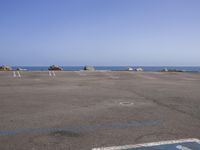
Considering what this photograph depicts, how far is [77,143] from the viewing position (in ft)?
15.2

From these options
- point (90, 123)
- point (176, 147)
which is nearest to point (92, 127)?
point (90, 123)

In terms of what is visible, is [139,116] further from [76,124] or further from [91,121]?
[76,124]

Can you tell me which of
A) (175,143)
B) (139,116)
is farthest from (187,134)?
(139,116)

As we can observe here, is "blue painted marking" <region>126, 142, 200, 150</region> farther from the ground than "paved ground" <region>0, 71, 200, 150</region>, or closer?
closer

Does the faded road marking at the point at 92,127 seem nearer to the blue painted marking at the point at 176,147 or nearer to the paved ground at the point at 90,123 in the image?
the paved ground at the point at 90,123

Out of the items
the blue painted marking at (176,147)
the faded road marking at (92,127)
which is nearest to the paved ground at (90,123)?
the faded road marking at (92,127)

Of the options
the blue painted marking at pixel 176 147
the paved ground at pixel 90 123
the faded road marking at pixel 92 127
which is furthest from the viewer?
the faded road marking at pixel 92 127

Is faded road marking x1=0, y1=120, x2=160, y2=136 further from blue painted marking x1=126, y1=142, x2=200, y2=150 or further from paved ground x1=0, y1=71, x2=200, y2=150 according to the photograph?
blue painted marking x1=126, y1=142, x2=200, y2=150

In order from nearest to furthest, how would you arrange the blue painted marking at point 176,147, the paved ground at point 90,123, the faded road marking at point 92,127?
the blue painted marking at point 176,147 < the paved ground at point 90,123 < the faded road marking at point 92,127

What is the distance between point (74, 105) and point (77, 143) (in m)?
3.79

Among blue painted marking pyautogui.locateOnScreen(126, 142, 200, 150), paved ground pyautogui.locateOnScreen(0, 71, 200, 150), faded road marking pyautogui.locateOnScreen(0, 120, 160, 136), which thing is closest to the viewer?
blue painted marking pyautogui.locateOnScreen(126, 142, 200, 150)

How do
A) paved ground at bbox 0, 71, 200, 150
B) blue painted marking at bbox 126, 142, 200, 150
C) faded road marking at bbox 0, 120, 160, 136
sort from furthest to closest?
1. faded road marking at bbox 0, 120, 160, 136
2. paved ground at bbox 0, 71, 200, 150
3. blue painted marking at bbox 126, 142, 200, 150

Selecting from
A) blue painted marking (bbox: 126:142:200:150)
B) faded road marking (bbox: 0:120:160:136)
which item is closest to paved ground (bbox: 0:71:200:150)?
faded road marking (bbox: 0:120:160:136)

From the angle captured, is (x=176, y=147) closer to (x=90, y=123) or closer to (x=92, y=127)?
(x=92, y=127)
